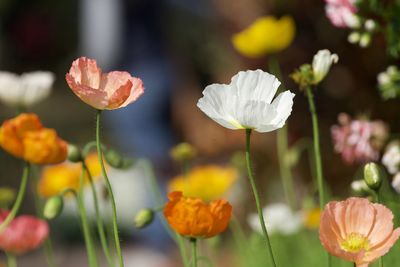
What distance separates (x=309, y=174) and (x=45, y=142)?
1955 mm

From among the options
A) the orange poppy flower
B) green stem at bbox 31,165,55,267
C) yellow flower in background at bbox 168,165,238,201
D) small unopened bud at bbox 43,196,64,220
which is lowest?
yellow flower in background at bbox 168,165,238,201

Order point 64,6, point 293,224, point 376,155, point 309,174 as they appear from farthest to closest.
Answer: point 64,6 < point 309,174 < point 293,224 < point 376,155

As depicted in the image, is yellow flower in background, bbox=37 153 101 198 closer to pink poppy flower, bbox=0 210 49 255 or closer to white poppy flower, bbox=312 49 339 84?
pink poppy flower, bbox=0 210 49 255

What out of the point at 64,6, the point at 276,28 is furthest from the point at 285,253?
the point at 64,6

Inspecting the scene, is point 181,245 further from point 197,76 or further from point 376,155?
point 197,76

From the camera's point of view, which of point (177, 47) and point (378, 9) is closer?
point (378, 9)

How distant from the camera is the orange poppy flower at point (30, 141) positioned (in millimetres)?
1263

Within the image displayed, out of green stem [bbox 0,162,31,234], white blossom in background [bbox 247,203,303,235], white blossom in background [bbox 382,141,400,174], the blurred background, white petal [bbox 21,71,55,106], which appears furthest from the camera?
the blurred background

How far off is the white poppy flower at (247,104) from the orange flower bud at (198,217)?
3.8 inches

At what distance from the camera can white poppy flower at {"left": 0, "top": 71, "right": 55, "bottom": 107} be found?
1.63 meters

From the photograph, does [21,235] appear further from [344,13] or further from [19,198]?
[344,13]

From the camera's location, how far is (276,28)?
1959 millimetres

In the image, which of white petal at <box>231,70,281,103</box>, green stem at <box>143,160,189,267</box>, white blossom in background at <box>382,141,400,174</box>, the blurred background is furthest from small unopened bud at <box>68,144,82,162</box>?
the blurred background

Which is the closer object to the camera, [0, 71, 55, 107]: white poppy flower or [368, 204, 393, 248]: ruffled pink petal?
[368, 204, 393, 248]: ruffled pink petal
